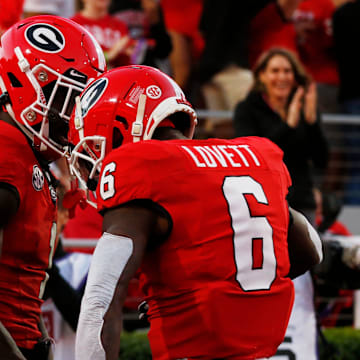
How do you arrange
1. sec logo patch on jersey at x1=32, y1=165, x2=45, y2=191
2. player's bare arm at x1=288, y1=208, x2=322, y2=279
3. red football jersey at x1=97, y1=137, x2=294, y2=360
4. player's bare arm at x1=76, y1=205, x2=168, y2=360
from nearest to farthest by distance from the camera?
1. player's bare arm at x1=76, y1=205, x2=168, y2=360
2. red football jersey at x1=97, y1=137, x2=294, y2=360
3. player's bare arm at x1=288, y1=208, x2=322, y2=279
4. sec logo patch on jersey at x1=32, y1=165, x2=45, y2=191

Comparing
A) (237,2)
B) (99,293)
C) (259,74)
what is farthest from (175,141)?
(237,2)

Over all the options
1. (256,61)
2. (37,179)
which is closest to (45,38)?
(37,179)

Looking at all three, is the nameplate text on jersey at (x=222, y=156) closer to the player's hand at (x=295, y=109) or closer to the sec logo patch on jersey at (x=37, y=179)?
the sec logo patch on jersey at (x=37, y=179)

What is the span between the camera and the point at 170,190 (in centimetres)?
208

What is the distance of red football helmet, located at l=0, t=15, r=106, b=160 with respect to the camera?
266cm

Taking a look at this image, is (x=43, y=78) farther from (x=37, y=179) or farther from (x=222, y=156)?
(x=222, y=156)

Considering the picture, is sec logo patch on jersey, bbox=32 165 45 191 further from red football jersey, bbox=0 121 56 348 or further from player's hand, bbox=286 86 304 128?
player's hand, bbox=286 86 304 128

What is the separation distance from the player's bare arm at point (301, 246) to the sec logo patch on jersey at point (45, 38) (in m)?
1.00

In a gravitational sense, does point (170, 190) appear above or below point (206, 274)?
above

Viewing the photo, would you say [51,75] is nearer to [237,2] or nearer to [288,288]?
[288,288]

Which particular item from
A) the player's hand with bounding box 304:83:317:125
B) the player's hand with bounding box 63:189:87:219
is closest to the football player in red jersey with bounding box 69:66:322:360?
the player's hand with bounding box 63:189:87:219

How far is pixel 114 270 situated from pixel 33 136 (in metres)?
0.84

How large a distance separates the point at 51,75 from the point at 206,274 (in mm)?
981

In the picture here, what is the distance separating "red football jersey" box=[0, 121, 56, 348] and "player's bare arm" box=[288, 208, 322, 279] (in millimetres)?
829
